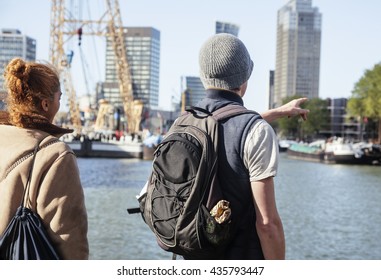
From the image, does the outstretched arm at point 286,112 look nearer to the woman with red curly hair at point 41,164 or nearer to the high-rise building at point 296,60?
the woman with red curly hair at point 41,164

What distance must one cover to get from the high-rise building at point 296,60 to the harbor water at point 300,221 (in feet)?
342

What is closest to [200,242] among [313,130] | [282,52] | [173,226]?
[173,226]

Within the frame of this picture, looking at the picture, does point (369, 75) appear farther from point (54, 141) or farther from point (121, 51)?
point (54, 141)

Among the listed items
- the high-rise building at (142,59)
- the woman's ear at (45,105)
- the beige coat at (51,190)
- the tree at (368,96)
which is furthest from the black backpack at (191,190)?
the high-rise building at (142,59)

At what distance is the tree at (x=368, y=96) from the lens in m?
43.2

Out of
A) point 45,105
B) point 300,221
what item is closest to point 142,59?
point 300,221

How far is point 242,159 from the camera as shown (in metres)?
2.01

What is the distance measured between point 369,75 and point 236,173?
44.6m

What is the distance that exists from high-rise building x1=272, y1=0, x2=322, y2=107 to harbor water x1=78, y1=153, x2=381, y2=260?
104 meters

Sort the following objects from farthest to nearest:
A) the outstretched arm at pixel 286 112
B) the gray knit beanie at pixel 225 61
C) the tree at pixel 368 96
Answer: the tree at pixel 368 96, the outstretched arm at pixel 286 112, the gray knit beanie at pixel 225 61

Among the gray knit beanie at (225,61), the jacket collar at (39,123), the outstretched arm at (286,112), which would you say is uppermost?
the gray knit beanie at (225,61)

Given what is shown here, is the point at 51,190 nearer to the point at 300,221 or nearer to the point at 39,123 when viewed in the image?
the point at 39,123

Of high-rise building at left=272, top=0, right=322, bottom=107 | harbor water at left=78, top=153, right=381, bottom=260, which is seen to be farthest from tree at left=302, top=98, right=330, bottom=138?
harbor water at left=78, top=153, right=381, bottom=260

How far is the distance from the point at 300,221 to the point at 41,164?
11802 millimetres
